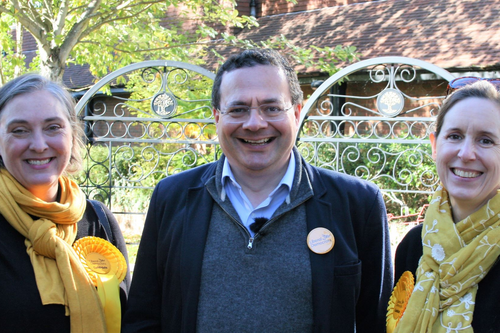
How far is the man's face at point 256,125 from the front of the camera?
197 cm

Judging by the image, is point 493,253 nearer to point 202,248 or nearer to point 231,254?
point 231,254

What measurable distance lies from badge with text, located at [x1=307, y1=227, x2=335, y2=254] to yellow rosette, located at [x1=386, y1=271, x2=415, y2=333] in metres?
0.40

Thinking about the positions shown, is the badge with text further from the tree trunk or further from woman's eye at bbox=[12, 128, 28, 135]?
the tree trunk

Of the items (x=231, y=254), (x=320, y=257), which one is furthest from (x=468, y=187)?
(x=231, y=254)

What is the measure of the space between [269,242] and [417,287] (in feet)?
2.06

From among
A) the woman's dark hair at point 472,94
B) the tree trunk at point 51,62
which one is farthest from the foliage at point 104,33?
the woman's dark hair at point 472,94

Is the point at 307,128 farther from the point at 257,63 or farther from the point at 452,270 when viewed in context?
the point at 452,270

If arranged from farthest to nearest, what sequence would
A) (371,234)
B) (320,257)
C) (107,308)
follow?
(107,308) < (371,234) < (320,257)

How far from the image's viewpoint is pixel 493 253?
176 centimetres

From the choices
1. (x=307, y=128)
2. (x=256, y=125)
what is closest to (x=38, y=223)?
(x=256, y=125)

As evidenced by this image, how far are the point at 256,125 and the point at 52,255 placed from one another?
3.63 ft

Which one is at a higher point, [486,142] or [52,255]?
[486,142]

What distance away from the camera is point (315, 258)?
1.88 metres

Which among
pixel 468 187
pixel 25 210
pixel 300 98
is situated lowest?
pixel 25 210
